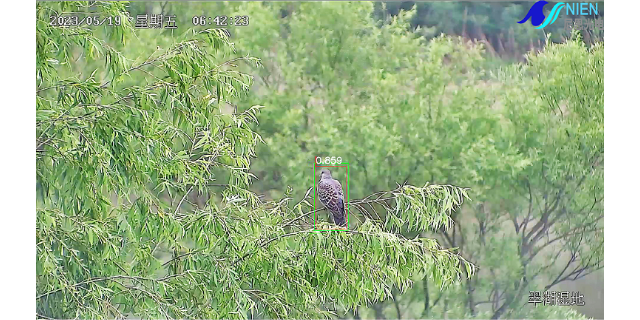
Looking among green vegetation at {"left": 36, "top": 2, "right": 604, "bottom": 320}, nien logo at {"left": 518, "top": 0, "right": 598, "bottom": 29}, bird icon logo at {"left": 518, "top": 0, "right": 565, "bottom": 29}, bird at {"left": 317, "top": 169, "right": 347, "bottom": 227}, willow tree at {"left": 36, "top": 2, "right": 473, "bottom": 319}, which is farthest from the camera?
bird icon logo at {"left": 518, "top": 0, "right": 565, "bottom": 29}

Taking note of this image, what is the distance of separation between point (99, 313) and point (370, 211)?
1.25m

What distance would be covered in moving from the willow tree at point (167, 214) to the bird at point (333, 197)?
145 millimetres

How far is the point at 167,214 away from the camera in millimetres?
3373

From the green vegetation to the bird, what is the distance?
60 mm

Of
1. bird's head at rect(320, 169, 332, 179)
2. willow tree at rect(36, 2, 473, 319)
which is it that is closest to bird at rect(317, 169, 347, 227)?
bird's head at rect(320, 169, 332, 179)

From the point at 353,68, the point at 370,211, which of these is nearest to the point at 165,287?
the point at 370,211

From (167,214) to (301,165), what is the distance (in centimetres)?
146

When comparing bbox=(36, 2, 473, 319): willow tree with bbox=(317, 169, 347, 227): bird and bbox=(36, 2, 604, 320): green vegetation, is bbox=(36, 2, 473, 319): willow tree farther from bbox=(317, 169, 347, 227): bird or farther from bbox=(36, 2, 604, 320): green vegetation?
bbox=(317, 169, 347, 227): bird

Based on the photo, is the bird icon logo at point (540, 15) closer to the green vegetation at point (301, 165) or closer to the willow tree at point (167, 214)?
the green vegetation at point (301, 165)

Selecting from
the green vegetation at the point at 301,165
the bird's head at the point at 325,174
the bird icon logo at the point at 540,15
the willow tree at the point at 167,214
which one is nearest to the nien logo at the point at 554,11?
the bird icon logo at the point at 540,15

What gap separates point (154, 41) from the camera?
4.11m

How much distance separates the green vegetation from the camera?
10.7 feet

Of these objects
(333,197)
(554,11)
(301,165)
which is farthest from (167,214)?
(554,11)
